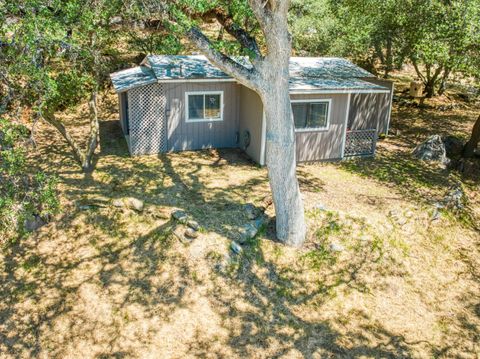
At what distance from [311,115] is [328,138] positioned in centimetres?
110

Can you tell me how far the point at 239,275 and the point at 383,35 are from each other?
55.8ft

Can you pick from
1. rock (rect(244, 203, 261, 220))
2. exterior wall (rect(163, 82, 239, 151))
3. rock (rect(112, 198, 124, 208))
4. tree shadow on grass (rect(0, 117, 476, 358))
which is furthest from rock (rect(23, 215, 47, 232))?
exterior wall (rect(163, 82, 239, 151))

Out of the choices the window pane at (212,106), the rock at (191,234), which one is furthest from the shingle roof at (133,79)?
the rock at (191,234)

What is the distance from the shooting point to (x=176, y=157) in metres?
14.3

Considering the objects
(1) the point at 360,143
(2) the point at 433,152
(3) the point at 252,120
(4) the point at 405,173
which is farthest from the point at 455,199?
(3) the point at 252,120

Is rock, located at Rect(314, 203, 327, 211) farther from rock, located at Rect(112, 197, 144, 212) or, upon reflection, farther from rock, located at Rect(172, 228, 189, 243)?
rock, located at Rect(112, 197, 144, 212)

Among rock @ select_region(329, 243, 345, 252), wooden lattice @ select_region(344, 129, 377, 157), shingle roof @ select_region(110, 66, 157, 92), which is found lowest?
rock @ select_region(329, 243, 345, 252)

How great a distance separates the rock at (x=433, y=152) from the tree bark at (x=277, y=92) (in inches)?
321

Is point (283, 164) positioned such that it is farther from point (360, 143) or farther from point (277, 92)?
point (360, 143)

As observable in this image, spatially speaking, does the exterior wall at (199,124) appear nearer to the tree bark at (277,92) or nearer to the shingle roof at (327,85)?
the shingle roof at (327,85)

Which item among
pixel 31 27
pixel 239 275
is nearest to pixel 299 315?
pixel 239 275

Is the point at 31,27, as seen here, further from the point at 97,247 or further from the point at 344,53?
the point at 344,53

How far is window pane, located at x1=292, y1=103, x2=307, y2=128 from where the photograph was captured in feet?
44.3

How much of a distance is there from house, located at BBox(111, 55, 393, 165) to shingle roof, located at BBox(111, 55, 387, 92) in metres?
0.03
